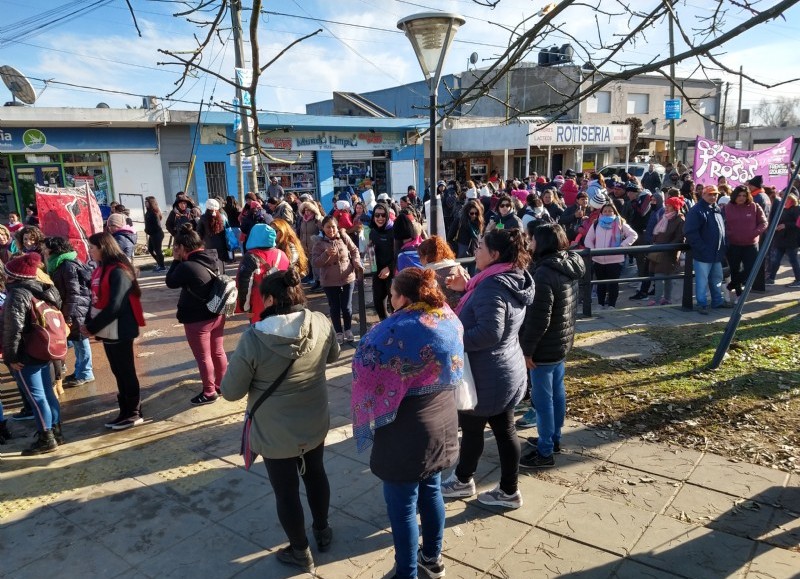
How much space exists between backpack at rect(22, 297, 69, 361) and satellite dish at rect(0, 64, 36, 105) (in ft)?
49.8

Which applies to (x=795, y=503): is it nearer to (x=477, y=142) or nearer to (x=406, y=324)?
(x=406, y=324)

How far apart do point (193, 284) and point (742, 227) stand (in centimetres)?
750

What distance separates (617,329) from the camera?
7012 millimetres

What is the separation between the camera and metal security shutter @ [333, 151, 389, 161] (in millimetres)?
23188

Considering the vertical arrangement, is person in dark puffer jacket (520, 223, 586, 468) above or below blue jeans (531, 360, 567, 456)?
above

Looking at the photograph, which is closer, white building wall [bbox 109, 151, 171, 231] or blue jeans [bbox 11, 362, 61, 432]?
blue jeans [bbox 11, 362, 61, 432]

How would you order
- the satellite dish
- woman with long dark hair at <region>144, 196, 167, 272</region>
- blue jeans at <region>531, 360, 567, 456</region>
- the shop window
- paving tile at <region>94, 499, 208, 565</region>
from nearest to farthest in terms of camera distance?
paving tile at <region>94, 499, 208, 565</region>
blue jeans at <region>531, 360, 567, 456</region>
woman with long dark hair at <region>144, 196, 167, 272</region>
the satellite dish
the shop window

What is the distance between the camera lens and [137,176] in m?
18.3

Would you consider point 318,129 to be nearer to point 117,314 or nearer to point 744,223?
point 744,223

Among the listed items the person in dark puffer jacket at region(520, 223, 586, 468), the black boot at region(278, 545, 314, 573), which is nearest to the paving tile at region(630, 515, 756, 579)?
the person in dark puffer jacket at region(520, 223, 586, 468)

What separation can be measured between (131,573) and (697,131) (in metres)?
46.6

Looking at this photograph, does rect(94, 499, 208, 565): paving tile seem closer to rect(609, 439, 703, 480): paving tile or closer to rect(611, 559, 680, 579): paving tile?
rect(611, 559, 680, 579): paving tile

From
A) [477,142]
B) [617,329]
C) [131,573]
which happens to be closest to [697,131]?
[477,142]

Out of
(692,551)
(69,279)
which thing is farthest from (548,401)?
(69,279)
